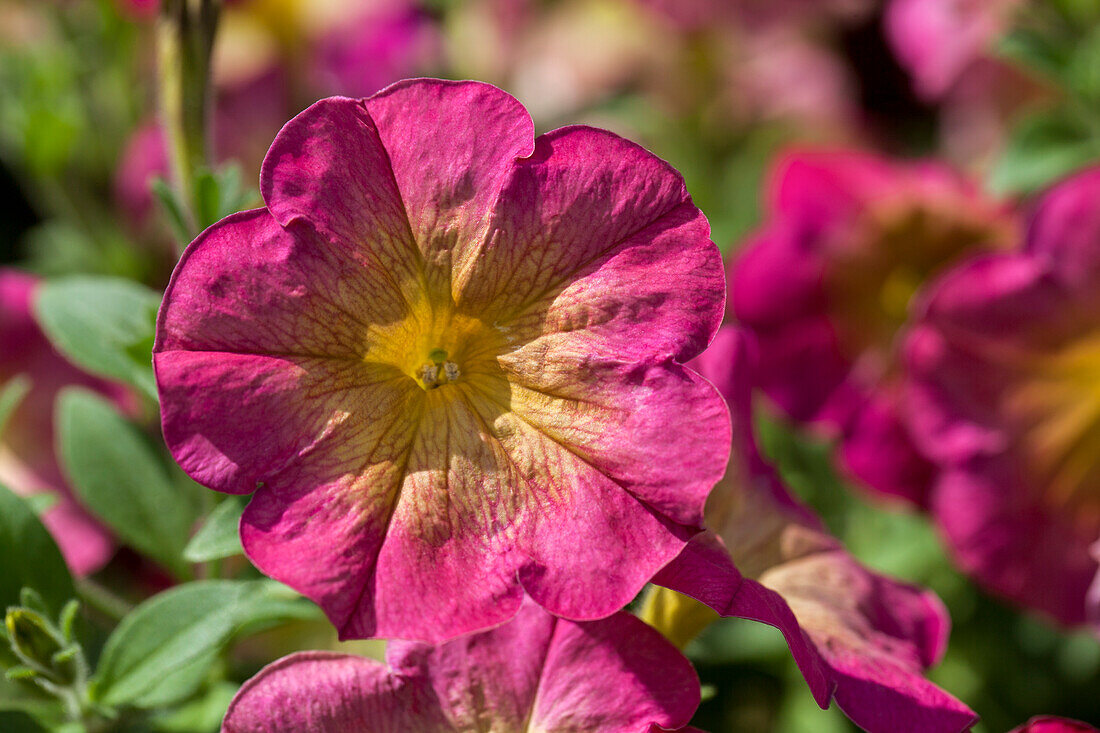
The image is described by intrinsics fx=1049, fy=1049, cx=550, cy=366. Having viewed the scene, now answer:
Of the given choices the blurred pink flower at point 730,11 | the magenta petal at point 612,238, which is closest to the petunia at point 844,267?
the blurred pink flower at point 730,11

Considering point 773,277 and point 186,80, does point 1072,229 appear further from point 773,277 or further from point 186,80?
point 186,80

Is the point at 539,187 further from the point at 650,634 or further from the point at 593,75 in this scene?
the point at 593,75

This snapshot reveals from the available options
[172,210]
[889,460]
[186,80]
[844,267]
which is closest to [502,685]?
[172,210]


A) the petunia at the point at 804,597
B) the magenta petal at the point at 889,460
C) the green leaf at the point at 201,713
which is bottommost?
the magenta petal at the point at 889,460

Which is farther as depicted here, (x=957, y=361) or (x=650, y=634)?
(x=957, y=361)

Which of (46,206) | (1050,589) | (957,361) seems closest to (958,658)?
(1050,589)

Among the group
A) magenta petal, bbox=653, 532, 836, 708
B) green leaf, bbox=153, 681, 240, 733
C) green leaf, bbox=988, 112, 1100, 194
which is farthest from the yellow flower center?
green leaf, bbox=153, 681, 240, 733

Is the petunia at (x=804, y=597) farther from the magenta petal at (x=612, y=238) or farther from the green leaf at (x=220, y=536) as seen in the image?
the green leaf at (x=220, y=536)
